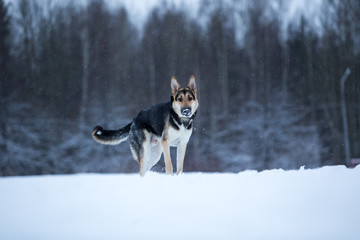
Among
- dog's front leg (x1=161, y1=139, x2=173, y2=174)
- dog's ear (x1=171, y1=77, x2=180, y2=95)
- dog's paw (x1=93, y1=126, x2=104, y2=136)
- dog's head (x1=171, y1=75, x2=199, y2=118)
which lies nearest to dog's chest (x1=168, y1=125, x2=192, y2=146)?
dog's front leg (x1=161, y1=139, x2=173, y2=174)

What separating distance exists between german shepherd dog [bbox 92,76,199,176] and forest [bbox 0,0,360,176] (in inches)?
482

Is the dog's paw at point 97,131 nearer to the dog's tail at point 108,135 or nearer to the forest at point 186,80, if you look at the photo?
the dog's tail at point 108,135

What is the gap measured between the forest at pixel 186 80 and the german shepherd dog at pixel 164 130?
12.2m

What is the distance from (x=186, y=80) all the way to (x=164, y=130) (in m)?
15.9

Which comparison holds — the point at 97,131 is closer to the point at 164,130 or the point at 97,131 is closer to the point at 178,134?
the point at 164,130

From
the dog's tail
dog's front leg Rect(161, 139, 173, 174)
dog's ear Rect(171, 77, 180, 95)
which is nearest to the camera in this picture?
dog's front leg Rect(161, 139, 173, 174)

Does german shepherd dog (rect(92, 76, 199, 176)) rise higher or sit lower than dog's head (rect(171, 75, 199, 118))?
lower

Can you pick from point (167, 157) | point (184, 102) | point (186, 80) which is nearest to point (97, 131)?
point (167, 157)

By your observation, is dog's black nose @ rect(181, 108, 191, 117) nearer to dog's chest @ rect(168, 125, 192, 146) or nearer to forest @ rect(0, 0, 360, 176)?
dog's chest @ rect(168, 125, 192, 146)

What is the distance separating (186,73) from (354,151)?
1056 cm

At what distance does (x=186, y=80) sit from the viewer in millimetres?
21469

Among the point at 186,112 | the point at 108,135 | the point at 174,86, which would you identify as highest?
the point at 174,86

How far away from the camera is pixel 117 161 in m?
19.3

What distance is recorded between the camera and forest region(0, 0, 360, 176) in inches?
778
